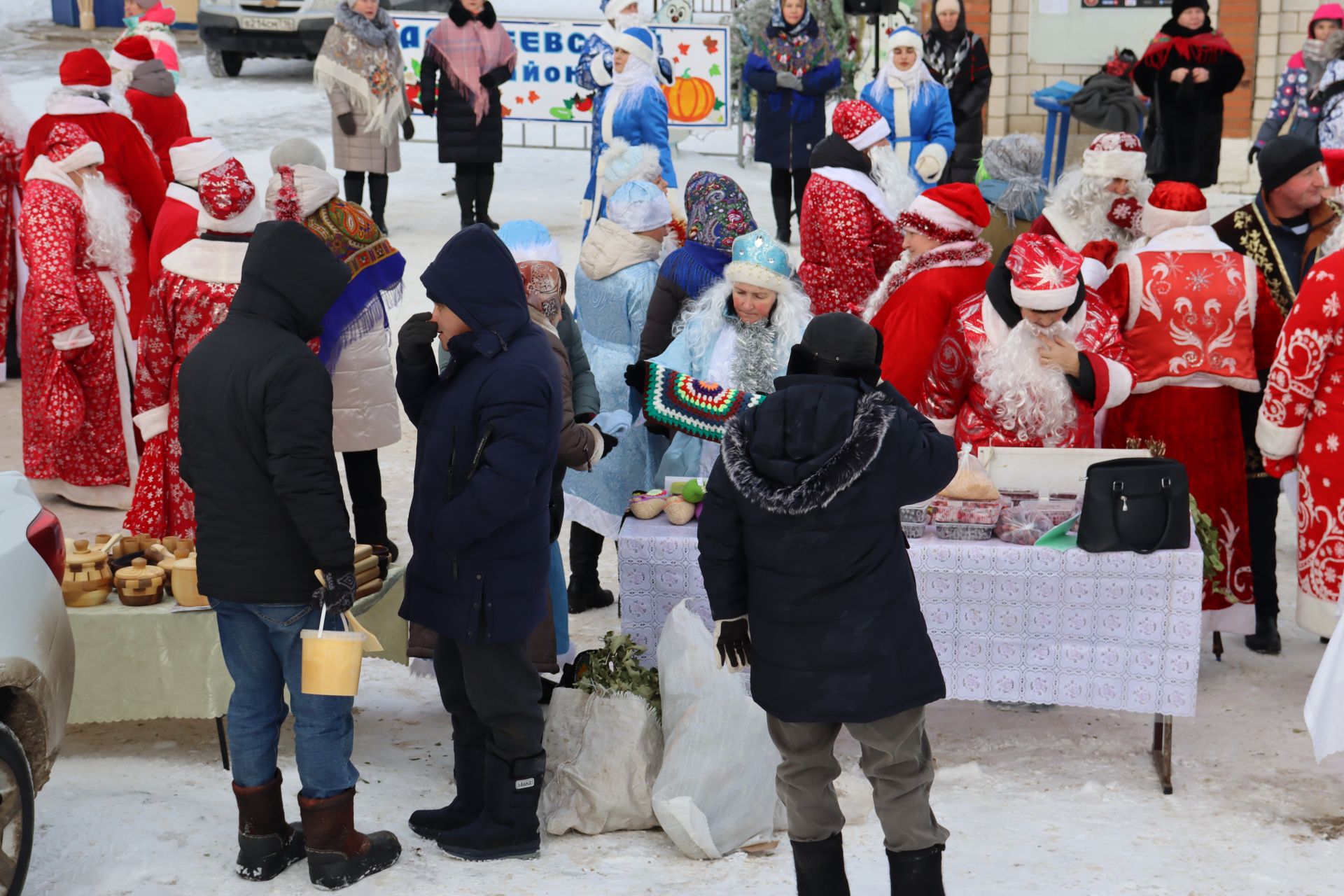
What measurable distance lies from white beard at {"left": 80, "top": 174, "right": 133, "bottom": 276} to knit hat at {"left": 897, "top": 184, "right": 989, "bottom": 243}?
3655 millimetres

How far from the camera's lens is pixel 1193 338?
211 inches

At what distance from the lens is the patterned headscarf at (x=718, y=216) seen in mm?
5906

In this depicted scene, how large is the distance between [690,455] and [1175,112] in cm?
882

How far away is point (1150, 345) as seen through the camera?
539cm

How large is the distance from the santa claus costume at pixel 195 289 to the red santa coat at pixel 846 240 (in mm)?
2585

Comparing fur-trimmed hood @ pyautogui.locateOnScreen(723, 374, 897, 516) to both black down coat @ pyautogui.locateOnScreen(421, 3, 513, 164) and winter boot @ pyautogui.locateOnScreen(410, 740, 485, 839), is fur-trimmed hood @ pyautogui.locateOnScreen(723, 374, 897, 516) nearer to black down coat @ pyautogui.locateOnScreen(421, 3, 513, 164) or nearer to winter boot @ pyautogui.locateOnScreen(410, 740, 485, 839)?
winter boot @ pyautogui.locateOnScreen(410, 740, 485, 839)

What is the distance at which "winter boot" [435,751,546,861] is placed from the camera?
13.8ft

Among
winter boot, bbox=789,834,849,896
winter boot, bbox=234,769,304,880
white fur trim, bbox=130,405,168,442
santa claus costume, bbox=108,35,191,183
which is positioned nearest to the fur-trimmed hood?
winter boot, bbox=789,834,849,896

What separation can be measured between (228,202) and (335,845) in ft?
7.96

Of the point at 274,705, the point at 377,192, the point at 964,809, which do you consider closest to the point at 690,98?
the point at 377,192

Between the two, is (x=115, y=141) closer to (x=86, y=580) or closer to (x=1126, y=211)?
(x=86, y=580)

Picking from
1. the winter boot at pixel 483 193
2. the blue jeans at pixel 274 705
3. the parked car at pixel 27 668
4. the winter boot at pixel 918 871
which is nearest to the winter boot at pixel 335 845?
the blue jeans at pixel 274 705

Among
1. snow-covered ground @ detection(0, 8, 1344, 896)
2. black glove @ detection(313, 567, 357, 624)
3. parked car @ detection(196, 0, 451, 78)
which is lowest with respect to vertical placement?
snow-covered ground @ detection(0, 8, 1344, 896)

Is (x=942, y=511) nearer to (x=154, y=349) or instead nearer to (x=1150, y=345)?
(x=1150, y=345)
